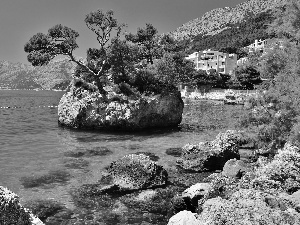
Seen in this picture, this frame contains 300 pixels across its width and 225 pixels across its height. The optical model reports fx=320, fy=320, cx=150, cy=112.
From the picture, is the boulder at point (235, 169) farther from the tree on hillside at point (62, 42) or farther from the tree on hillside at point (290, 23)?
the tree on hillside at point (62, 42)

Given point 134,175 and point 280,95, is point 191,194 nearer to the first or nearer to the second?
point 134,175

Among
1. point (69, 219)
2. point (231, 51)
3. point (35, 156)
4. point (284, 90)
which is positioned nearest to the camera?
point (69, 219)

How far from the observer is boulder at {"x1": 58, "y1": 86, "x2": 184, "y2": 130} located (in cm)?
3831

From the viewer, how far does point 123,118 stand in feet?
125

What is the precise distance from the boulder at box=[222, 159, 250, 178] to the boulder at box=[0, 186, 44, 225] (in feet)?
40.4

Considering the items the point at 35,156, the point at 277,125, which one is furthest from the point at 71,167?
the point at 277,125

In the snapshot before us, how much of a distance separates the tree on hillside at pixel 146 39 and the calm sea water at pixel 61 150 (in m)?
30.9

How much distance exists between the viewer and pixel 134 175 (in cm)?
1889

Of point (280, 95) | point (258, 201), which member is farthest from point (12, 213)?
point (280, 95)

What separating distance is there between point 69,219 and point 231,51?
186471 mm

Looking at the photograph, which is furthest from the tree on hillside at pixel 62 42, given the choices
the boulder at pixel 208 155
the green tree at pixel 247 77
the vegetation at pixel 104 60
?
the green tree at pixel 247 77

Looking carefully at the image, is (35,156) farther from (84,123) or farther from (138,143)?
(84,123)

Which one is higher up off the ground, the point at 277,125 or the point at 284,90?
the point at 284,90

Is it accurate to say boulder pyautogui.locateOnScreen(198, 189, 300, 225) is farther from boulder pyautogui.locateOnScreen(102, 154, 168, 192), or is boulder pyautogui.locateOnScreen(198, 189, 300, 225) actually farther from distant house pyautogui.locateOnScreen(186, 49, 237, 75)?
distant house pyautogui.locateOnScreen(186, 49, 237, 75)
